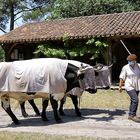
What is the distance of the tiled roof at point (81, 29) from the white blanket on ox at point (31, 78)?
11.8 m

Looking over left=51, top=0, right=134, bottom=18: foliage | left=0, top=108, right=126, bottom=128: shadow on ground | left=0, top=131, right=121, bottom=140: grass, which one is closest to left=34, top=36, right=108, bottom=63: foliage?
left=0, top=108, right=126, bottom=128: shadow on ground

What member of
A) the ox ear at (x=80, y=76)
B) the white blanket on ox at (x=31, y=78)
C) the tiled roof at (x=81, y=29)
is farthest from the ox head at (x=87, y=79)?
the tiled roof at (x=81, y=29)

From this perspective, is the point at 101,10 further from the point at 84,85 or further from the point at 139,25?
the point at 84,85

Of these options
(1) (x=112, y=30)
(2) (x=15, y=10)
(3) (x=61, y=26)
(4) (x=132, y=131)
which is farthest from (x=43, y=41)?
(2) (x=15, y=10)

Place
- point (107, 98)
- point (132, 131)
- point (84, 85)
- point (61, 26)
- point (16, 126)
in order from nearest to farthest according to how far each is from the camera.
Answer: point (132, 131), point (16, 126), point (84, 85), point (107, 98), point (61, 26)

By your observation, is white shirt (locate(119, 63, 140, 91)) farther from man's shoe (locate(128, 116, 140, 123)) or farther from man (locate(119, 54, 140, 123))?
man's shoe (locate(128, 116, 140, 123))

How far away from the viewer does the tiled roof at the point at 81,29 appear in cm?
2380

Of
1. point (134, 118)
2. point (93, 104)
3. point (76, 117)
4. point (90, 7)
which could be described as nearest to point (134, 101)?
point (134, 118)

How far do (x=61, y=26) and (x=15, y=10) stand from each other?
986 inches

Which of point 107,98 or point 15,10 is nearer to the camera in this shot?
point 107,98

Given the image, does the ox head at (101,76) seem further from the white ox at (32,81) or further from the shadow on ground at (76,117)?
the white ox at (32,81)

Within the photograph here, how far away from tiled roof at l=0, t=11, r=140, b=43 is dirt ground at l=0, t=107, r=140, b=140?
1051cm

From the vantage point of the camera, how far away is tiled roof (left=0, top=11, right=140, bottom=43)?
2380cm

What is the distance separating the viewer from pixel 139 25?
23875 millimetres
